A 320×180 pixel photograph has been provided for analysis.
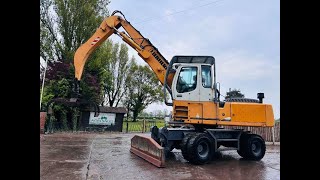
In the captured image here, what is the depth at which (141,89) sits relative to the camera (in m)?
35.2

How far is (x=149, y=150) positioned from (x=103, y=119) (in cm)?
1233

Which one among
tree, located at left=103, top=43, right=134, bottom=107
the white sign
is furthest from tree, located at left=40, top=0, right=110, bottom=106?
tree, located at left=103, top=43, right=134, bottom=107

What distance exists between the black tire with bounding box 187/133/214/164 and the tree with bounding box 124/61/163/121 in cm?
2580

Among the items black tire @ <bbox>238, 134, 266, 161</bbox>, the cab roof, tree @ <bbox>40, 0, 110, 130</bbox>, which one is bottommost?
black tire @ <bbox>238, 134, 266, 161</bbox>

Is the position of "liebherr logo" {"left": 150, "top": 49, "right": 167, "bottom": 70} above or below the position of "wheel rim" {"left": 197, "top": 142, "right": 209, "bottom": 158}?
above

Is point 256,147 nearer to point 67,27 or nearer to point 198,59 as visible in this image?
point 198,59

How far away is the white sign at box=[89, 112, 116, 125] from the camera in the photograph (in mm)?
19688

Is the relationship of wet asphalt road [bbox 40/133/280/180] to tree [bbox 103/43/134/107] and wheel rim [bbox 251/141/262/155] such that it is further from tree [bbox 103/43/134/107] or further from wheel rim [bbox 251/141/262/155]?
tree [bbox 103/43/134/107]

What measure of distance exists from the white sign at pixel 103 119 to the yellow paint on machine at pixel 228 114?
1210 centimetres

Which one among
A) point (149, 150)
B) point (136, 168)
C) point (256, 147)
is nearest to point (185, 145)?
point (149, 150)

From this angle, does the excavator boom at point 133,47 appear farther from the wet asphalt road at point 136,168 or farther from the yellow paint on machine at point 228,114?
the wet asphalt road at point 136,168

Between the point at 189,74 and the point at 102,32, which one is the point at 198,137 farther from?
the point at 102,32
